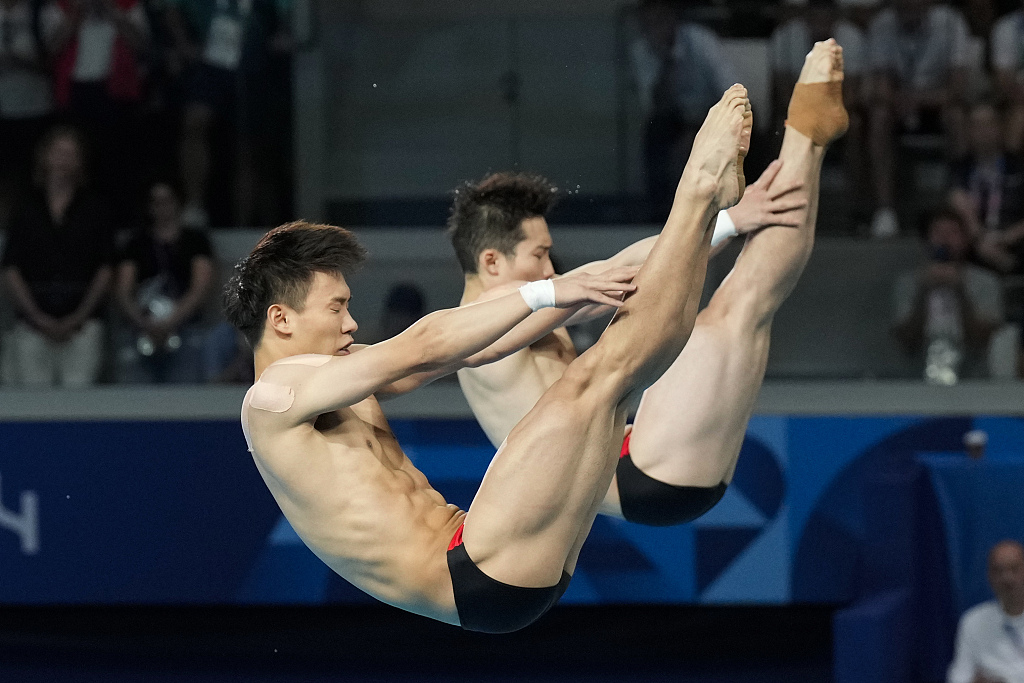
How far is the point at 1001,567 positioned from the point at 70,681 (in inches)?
157

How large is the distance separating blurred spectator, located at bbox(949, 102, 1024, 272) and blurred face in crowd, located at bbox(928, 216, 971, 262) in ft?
0.15

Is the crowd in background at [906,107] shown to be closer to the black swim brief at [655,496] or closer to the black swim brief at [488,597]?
the black swim brief at [655,496]

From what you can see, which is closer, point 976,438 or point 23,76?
point 976,438

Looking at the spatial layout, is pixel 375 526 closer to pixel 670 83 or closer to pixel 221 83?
pixel 670 83

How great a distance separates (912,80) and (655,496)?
9.53ft

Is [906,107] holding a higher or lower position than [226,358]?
higher

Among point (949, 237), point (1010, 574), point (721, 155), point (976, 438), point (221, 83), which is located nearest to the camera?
point (721, 155)

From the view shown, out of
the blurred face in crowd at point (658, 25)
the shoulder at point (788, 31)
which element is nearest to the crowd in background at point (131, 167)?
the blurred face in crowd at point (658, 25)

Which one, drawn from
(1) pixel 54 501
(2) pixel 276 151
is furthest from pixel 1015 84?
(1) pixel 54 501

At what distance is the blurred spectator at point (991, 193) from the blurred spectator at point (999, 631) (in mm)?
1217

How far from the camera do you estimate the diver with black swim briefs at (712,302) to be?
299 centimetres

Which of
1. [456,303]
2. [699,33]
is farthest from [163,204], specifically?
[699,33]

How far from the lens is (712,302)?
319 centimetres

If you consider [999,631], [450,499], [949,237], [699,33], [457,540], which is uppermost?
[699,33]
